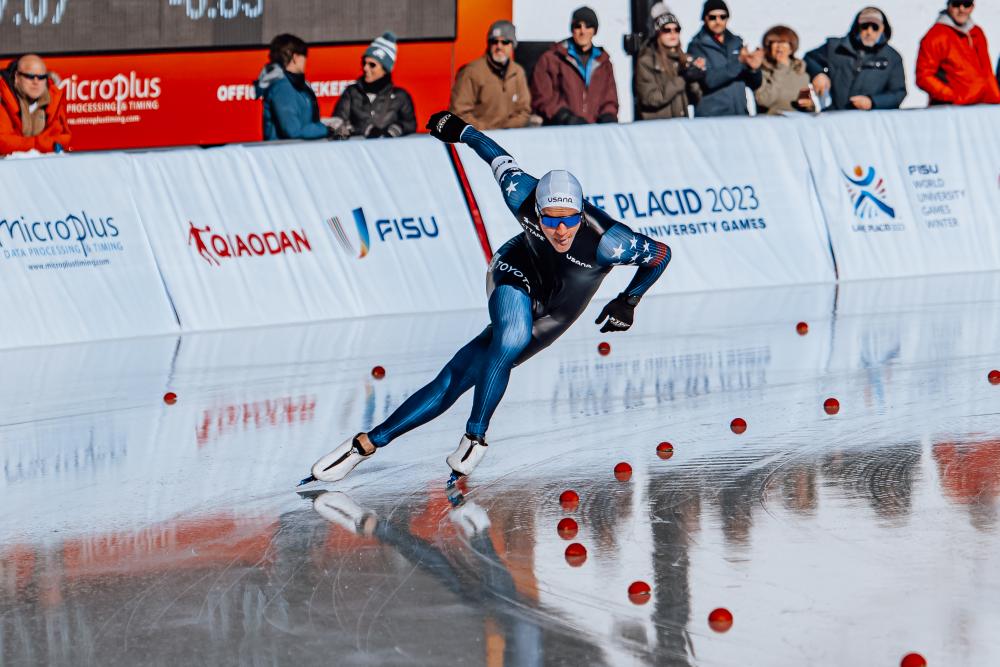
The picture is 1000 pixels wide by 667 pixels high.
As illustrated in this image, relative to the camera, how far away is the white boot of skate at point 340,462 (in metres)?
6.70

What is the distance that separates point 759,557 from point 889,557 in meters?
0.42

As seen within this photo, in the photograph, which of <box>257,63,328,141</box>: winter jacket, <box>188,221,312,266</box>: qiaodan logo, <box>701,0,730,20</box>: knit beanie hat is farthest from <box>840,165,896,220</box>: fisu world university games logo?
<box>188,221,312,266</box>: qiaodan logo

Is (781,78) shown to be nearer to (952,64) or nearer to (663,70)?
(663,70)

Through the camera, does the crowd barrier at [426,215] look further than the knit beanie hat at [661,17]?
No

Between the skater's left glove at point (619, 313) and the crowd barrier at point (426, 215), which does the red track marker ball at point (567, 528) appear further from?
the crowd barrier at point (426, 215)

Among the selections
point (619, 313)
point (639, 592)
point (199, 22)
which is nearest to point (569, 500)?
point (619, 313)

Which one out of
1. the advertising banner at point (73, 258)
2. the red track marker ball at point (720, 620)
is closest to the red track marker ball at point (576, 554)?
the red track marker ball at point (720, 620)

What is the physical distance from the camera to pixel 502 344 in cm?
652

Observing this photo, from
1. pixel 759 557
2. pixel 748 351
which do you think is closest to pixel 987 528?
pixel 759 557

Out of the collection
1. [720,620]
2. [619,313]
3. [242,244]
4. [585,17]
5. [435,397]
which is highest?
[585,17]

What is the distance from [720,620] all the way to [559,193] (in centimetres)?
232

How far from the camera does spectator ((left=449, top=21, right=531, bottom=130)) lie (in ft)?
41.9

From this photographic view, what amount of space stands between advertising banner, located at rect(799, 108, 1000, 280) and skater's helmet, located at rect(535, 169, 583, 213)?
7.41 meters

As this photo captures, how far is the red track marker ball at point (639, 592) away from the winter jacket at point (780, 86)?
9339 mm
